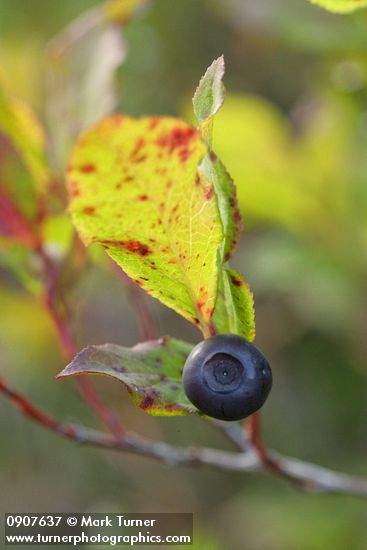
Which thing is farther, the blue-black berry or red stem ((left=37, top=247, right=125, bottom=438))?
red stem ((left=37, top=247, right=125, bottom=438))

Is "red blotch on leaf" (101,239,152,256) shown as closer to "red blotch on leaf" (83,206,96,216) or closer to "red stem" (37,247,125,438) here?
"red blotch on leaf" (83,206,96,216)

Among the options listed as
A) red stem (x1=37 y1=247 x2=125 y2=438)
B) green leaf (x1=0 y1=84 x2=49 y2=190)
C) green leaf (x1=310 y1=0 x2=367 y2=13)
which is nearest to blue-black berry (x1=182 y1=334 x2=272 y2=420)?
green leaf (x1=310 y1=0 x2=367 y2=13)

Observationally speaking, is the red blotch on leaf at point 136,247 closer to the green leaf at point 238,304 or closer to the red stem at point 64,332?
A: the green leaf at point 238,304

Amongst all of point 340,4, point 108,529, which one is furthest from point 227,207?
point 108,529

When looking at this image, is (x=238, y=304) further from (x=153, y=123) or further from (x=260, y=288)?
(x=260, y=288)

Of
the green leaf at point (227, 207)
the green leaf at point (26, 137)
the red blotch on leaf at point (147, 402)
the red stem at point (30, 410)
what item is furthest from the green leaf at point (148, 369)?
the green leaf at point (26, 137)
